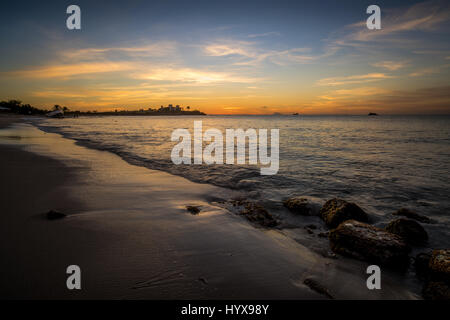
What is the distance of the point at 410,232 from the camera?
4547mm

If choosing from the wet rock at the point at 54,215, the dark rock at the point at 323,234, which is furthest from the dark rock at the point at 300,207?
the wet rock at the point at 54,215

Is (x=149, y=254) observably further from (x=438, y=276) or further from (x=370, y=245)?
(x=438, y=276)

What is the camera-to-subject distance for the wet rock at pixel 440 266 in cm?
330

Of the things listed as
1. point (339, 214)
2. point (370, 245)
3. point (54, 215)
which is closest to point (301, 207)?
point (339, 214)

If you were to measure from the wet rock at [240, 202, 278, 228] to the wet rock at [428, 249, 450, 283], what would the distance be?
2.77 m

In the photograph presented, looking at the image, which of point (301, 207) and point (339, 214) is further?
point (301, 207)

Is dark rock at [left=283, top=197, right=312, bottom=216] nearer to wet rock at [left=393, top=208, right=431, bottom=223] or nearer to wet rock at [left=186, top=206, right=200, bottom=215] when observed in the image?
wet rock at [left=393, top=208, right=431, bottom=223]

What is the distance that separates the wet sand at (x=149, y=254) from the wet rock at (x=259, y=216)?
0.98 ft

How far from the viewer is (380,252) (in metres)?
3.80

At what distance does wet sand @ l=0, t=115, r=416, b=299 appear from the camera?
2904 mm

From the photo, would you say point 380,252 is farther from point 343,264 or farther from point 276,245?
point 276,245

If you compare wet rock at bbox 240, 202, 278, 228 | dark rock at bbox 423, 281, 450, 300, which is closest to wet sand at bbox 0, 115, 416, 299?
dark rock at bbox 423, 281, 450, 300

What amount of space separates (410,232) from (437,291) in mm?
1787

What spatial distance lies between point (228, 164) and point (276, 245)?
26.4ft
